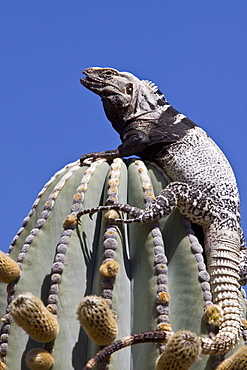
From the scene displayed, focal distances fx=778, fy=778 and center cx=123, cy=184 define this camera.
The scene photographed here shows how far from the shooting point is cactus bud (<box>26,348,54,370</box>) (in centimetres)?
514

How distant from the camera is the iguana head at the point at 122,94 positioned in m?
7.08

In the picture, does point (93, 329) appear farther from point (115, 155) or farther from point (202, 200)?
point (115, 155)

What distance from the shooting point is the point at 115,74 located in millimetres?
7297

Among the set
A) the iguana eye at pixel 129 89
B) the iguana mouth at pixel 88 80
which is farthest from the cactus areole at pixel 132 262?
the iguana mouth at pixel 88 80

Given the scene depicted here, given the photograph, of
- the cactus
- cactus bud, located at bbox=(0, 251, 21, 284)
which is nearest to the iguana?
the cactus

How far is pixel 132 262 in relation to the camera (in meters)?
5.90

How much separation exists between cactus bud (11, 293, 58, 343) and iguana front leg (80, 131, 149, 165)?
1990 mm

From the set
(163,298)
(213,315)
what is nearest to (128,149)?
(163,298)

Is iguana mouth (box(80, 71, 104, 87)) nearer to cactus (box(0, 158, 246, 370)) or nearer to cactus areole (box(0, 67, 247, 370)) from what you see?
cactus areole (box(0, 67, 247, 370))

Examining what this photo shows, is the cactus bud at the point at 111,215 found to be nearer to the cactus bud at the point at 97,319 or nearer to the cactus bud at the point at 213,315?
the cactus bud at the point at 213,315

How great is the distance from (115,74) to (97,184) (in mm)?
1430

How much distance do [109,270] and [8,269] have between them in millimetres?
728

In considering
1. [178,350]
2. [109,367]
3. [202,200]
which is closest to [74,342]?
[109,367]

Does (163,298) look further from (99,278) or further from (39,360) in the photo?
(39,360)
